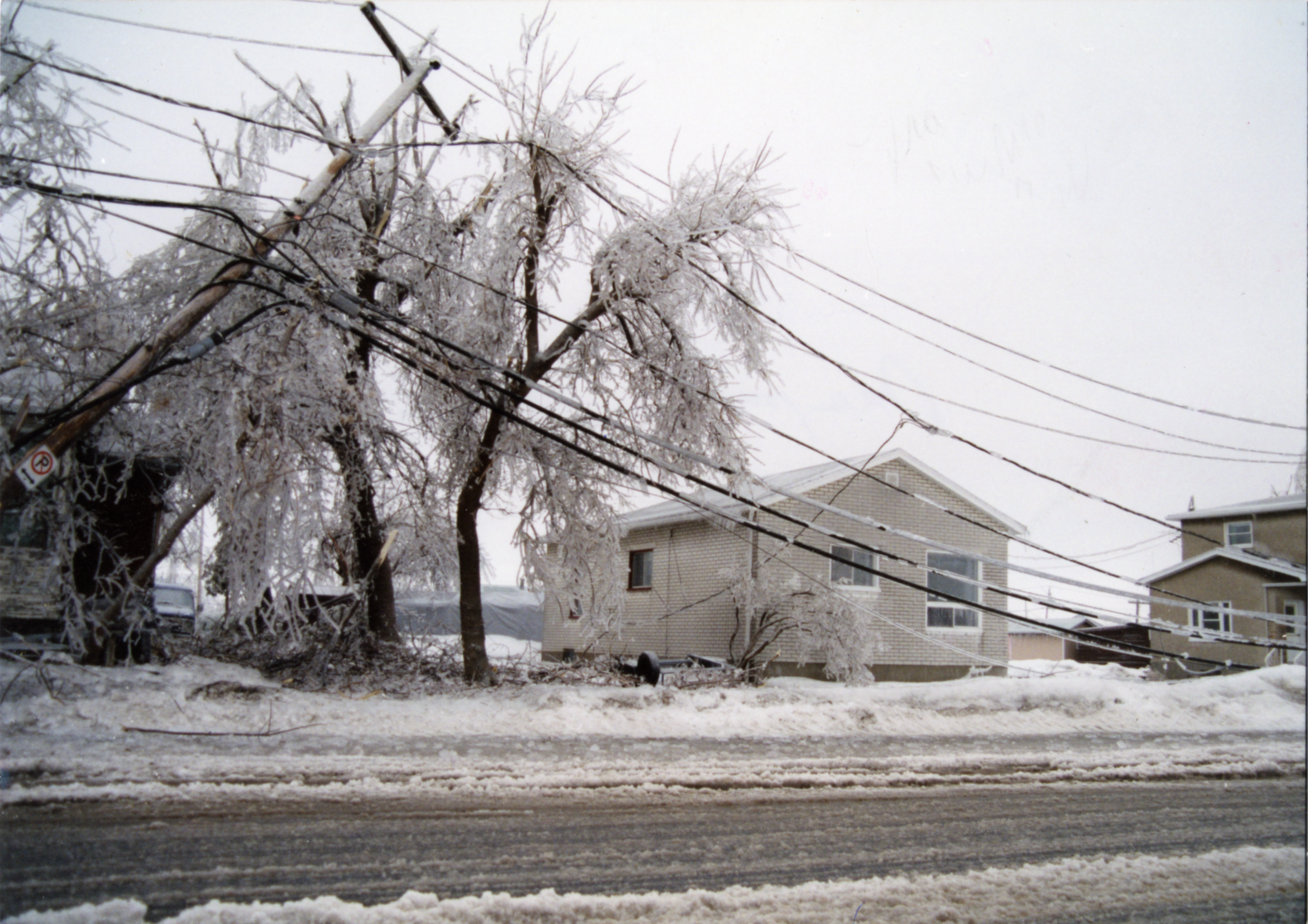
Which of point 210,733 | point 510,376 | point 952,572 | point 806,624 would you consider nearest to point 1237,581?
point 952,572

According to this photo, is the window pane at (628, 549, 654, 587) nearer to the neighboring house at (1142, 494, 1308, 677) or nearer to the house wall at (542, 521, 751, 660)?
the house wall at (542, 521, 751, 660)

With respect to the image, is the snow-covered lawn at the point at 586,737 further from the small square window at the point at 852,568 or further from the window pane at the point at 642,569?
the window pane at the point at 642,569

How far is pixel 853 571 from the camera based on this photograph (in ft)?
50.7

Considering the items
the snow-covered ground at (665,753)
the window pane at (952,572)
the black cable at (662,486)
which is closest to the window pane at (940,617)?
the window pane at (952,572)

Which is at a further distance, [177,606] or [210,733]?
[177,606]

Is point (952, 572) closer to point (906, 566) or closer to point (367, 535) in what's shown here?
point (906, 566)

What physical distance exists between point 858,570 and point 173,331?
1194 cm

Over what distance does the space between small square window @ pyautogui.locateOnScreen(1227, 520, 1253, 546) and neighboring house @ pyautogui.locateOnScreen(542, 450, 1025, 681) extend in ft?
16.0

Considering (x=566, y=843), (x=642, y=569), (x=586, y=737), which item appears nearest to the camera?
(x=566, y=843)

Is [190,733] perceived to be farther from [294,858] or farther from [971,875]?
[971,875]

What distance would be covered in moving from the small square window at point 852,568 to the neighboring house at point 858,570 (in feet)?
0.10

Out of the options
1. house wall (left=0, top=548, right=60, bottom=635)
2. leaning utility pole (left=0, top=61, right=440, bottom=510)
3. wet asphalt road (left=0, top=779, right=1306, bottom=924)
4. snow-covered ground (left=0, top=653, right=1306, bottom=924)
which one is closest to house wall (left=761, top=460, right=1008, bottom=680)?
snow-covered ground (left=0, top=653, right=1306, bottom=924)

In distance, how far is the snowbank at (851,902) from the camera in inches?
128

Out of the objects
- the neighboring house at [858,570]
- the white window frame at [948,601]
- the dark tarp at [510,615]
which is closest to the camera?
the neighboring house at [858,570]
